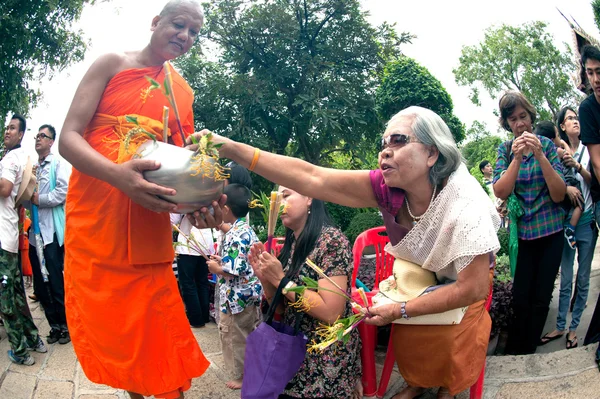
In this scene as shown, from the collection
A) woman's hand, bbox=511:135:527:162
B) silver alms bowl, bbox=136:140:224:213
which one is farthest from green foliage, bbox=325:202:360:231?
silver alms bowl, bbox=136:140:224:213

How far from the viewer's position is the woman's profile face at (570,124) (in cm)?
436

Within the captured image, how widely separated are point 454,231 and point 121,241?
1511 mm

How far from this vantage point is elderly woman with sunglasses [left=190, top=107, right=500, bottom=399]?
2094mm

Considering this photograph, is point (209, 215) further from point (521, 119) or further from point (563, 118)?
point (563, 118)

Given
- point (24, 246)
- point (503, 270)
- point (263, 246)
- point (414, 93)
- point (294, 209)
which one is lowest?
point (503, 270)

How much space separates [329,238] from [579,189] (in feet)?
7.53

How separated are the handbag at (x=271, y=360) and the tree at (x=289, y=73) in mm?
6840

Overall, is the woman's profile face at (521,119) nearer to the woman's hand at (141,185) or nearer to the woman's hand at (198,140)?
the woman's hand at (198,140)

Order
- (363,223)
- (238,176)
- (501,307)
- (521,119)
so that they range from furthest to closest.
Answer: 1. (363,223)
2. (238,176)
3. (501,307)
4. (521,119)

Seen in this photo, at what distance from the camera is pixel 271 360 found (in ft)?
7.55

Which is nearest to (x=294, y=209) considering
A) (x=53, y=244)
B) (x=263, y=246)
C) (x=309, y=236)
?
(x=309, y=236)

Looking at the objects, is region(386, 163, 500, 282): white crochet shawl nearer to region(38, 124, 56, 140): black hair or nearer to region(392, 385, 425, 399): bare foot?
region(392, 385, 425, 399): bare foot

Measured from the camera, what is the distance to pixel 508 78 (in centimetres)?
3066

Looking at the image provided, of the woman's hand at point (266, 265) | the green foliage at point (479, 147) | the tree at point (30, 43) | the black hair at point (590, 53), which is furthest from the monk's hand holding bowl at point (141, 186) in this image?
the green foliage at point (479, 147)
